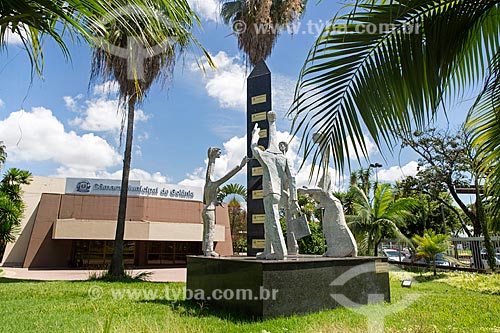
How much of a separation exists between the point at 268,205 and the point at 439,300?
211 inches

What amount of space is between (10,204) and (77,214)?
6632 mm

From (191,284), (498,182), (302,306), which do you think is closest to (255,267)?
(302,306)

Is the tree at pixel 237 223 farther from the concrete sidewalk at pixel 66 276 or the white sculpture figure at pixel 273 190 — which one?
the white sculpture figure at pixel 273 190

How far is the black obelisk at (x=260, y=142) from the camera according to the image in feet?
36.1

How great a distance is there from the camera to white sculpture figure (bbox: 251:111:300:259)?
22.0ft

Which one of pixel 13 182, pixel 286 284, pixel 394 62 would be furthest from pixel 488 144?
pixel 13 182

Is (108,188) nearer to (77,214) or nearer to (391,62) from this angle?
(77,214)

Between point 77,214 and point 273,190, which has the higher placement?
point 77,214

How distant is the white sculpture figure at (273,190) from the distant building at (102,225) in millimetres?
17677

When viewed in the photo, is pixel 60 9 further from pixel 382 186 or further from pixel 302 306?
pixel 382 186

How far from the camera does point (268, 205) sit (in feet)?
22.9

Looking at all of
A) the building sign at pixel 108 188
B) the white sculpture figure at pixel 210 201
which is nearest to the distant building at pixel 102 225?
the building sign at pixel 108 188

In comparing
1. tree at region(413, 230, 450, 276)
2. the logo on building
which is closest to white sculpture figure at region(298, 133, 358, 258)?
tree at region(413, 230, 450, 276)

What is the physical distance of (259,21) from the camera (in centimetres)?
1480
